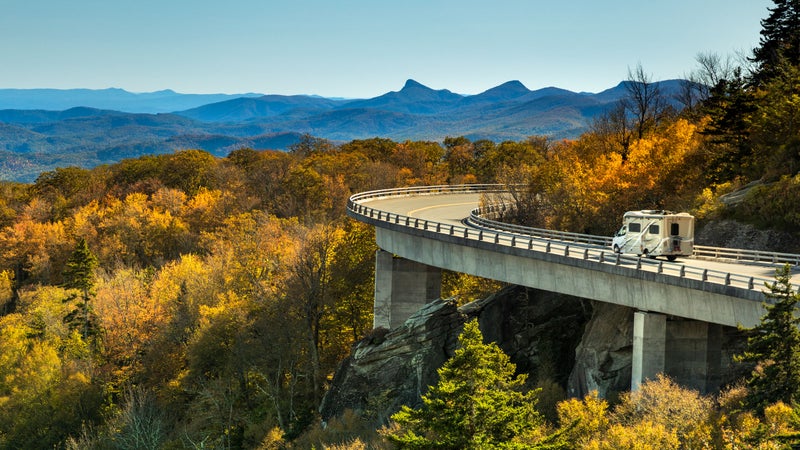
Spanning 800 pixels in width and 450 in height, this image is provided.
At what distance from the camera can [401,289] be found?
5391cm

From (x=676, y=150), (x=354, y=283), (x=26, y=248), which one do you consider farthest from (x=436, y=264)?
(x=26, y=248)

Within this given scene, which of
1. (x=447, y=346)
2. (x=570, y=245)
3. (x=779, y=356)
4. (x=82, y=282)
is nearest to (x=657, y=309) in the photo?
(x=570, y=245)

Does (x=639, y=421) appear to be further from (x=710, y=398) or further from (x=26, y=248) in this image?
(x=26, y=248)

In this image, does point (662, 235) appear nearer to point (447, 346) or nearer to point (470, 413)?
point (447, 346)

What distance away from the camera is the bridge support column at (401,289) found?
174 feet

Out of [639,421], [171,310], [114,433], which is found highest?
[639,421]

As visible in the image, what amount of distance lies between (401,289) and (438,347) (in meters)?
10.7

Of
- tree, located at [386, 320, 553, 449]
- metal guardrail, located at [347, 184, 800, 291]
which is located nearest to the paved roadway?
metal guardrail, located at [347, 184, 800, 291]

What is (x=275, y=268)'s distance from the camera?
60.8 metres

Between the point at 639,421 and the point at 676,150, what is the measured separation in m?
34.0

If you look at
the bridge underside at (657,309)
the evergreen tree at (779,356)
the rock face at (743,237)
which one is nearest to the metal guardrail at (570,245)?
the bridge underside at (657,309)

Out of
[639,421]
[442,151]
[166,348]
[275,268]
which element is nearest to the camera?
[639,421]

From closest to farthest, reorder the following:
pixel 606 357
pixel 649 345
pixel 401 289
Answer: pixel 649 345 < pixel 606 357 < pixel 401 289

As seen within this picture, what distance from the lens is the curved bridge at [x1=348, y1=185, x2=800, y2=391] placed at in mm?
31172
